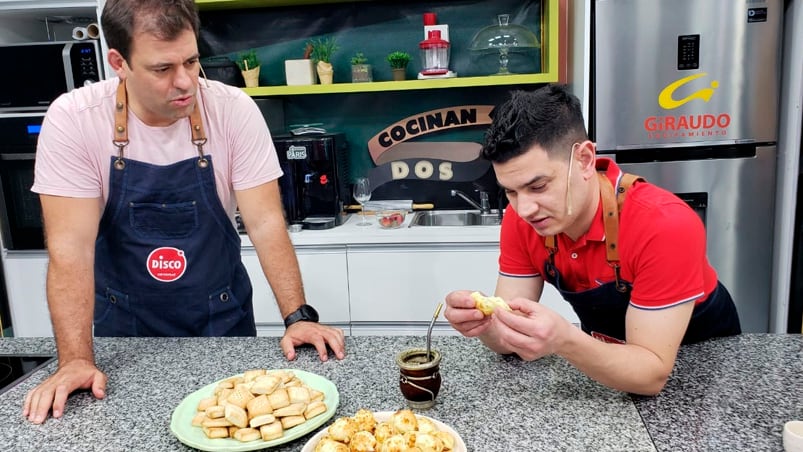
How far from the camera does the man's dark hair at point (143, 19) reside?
5.27 feet

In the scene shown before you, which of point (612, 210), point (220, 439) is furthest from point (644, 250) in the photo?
point (220, 439)

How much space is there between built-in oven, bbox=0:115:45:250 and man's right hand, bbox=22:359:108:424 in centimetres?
199

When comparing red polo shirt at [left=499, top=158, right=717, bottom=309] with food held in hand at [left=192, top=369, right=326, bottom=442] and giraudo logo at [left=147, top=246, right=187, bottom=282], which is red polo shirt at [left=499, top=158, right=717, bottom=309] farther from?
giraudo logo at [left=147, top=246, right=187, bottom=282]

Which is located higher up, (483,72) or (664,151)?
(483,72)

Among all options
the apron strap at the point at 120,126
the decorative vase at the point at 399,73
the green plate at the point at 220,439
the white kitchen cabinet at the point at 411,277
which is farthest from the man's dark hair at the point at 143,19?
the decorative vase at the point at 399,73

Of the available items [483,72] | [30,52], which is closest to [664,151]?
[483,72]

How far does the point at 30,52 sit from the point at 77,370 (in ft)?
7.23

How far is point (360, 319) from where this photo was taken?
3.03 m

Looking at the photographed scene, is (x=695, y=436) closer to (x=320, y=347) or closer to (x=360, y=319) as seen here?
(x=320, y=347)

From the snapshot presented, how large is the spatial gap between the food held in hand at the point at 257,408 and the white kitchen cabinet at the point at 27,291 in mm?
2397

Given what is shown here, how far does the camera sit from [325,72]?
3.25 metres

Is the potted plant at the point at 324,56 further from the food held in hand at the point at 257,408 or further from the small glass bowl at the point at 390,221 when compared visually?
the food held in hand at the point at 257,408

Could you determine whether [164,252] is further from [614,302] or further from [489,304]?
[614,302]

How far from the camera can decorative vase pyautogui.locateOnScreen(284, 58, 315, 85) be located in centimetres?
324
